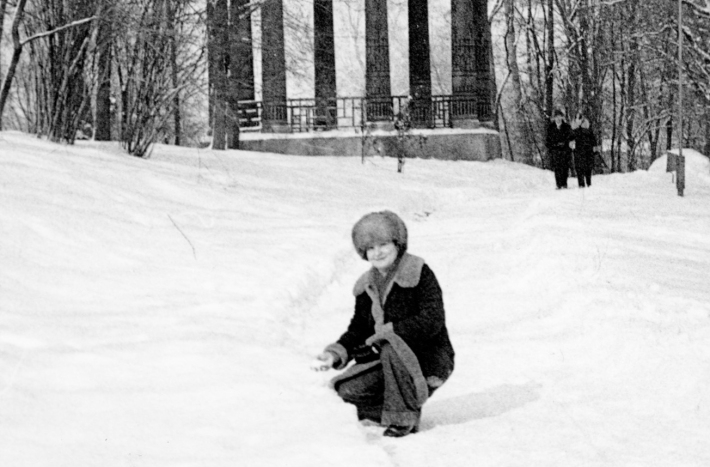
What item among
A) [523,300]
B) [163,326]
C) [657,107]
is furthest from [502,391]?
[657,107]

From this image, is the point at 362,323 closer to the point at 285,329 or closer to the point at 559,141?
the point at 285,329

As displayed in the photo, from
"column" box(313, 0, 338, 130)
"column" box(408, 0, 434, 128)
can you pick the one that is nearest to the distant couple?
"column" box(313, 0, 338, 130)

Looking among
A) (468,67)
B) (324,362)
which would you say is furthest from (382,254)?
(468,67)

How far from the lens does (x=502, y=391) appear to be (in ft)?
18.6

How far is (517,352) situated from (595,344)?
0.49 meters

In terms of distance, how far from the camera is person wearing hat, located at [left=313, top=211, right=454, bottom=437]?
15.7 ft

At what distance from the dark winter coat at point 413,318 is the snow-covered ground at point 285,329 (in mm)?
306

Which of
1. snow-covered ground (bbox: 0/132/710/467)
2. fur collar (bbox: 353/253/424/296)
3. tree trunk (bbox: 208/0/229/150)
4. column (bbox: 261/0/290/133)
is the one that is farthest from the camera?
column (bbox: 261/0/290/133)

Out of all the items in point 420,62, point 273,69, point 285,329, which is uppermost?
point 420,62

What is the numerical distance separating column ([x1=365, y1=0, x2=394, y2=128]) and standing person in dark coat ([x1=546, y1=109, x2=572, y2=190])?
40.2 ft

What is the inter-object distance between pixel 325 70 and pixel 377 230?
92.6ft

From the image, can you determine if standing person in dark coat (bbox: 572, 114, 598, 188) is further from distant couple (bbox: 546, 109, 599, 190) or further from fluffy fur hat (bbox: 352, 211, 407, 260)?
fluffy fur hat (bbox: 352, 211, 407, 260)

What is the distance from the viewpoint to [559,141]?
20.0m

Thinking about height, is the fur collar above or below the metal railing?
below
